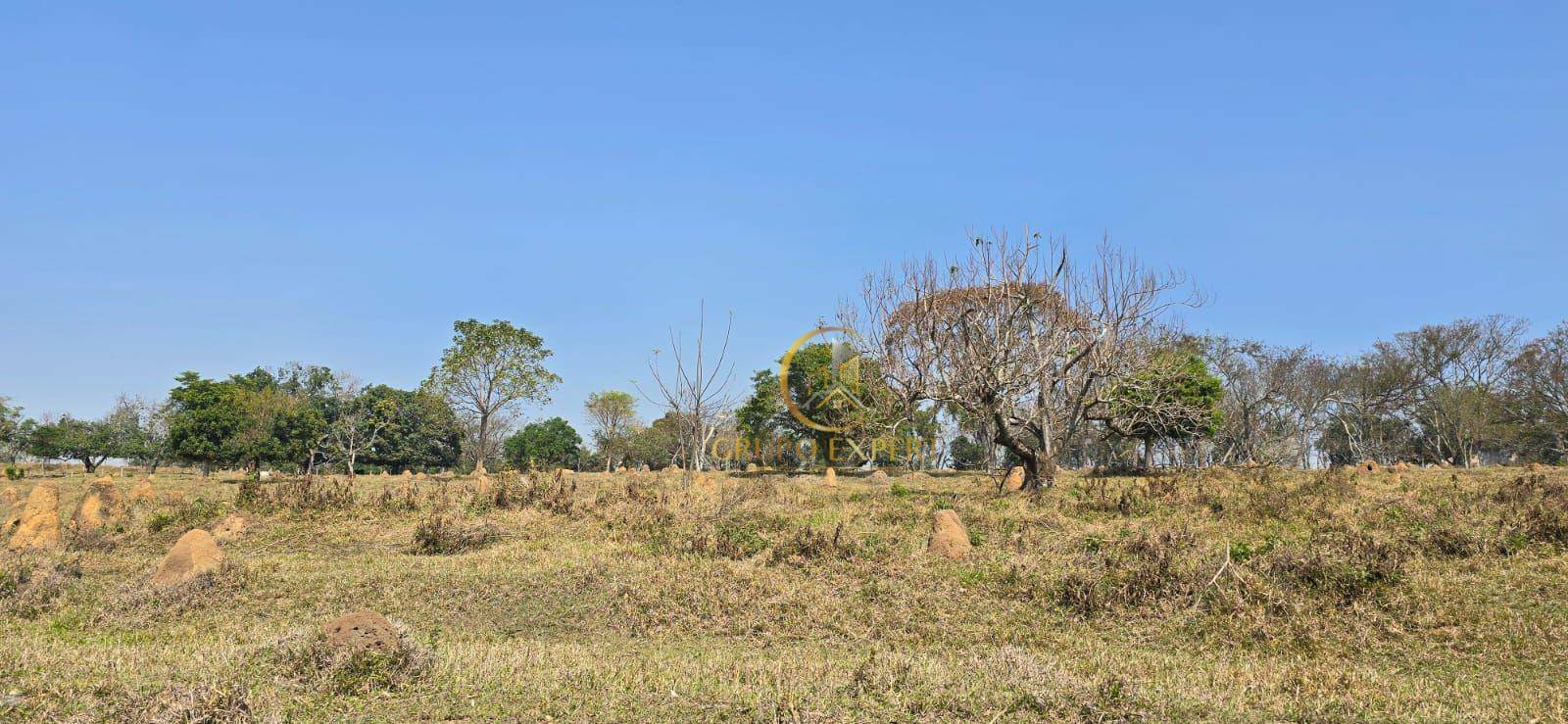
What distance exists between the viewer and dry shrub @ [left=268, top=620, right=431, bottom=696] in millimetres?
7012

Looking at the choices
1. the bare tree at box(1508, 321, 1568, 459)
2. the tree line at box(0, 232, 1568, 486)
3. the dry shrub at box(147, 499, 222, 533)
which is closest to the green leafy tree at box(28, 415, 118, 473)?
the tree line at box(0, 232, 1568, 486)

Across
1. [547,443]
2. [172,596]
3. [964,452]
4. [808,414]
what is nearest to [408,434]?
[547,443]

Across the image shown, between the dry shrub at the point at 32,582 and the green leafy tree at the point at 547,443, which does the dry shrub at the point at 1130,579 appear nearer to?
the dry shrub at the point at 32,582

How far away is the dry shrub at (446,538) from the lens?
13.9m

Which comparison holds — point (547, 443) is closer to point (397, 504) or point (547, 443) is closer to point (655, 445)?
point (655, 445)

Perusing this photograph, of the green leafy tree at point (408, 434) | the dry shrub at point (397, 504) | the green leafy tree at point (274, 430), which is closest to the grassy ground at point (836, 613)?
the dry shrub at point (397, 504)

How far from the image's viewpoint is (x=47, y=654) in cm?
795

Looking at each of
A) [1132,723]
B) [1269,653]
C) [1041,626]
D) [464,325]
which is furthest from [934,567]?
[464,325]

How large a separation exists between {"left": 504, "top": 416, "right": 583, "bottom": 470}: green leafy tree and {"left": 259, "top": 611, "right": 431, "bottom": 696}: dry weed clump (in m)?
64.9

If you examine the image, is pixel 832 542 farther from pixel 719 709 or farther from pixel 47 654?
pixel 47 654

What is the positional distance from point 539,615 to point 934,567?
15.6 feet

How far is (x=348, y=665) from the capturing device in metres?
7.19

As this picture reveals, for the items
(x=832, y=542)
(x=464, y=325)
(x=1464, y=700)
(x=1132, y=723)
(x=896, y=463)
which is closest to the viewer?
(x=1132, y=723)

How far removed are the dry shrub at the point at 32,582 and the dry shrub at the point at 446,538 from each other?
161 inches
